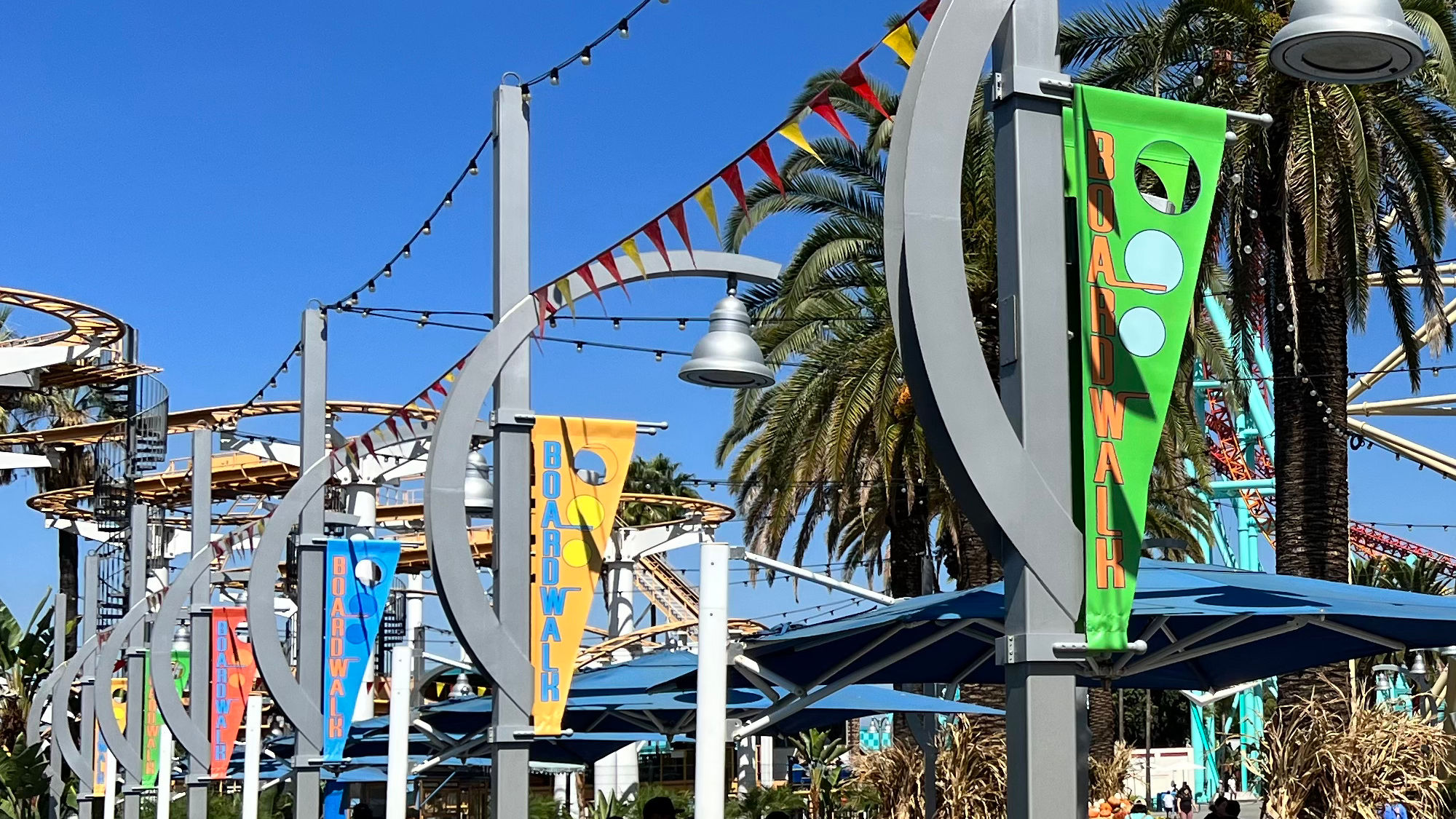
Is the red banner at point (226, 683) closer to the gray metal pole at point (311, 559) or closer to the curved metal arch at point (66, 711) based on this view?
the gray metal pole at point (311, 559)

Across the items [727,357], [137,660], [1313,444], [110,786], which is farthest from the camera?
[137,660]

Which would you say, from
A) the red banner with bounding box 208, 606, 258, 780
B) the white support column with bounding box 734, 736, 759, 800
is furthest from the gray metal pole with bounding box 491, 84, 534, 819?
the white support column with bounding box 734, 736, 759, 800

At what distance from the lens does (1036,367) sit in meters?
6.04

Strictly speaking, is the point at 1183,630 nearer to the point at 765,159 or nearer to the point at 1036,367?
the point at 765,159

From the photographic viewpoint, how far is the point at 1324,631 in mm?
11664

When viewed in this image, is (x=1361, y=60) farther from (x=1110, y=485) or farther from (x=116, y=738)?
(x=116, y=738)

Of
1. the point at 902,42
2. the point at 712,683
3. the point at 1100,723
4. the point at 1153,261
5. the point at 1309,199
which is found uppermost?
the point at 1309,199

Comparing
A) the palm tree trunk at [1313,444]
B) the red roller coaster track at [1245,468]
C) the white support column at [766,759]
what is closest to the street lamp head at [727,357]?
the palm tree trunk at [1313,444]

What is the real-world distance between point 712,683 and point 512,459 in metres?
6.19

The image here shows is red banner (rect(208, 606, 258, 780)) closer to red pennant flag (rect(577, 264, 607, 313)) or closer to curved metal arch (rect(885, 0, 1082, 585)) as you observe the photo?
red pennant flag (rect(577, 264, 607, 313))

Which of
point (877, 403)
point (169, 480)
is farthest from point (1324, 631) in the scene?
point (169, 480)

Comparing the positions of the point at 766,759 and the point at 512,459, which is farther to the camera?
the point at 766,759

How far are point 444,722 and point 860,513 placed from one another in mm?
10326

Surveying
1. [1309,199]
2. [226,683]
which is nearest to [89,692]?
[226,683]
